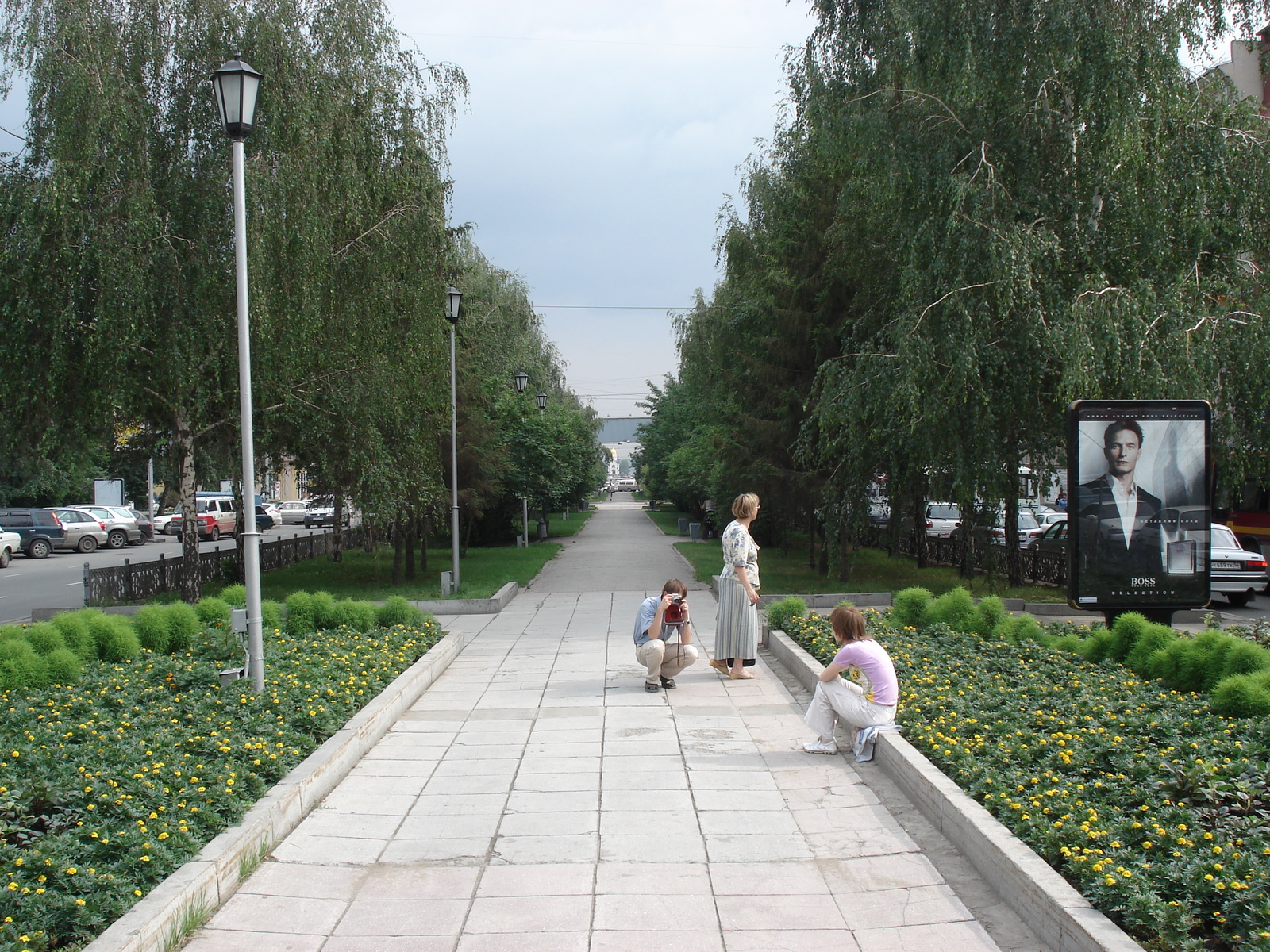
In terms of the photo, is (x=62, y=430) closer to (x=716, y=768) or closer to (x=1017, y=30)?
(x=716, y=768)

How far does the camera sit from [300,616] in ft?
37.3

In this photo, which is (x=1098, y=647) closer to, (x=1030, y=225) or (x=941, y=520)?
(x=1030, y=225)

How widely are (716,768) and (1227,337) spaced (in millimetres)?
11943

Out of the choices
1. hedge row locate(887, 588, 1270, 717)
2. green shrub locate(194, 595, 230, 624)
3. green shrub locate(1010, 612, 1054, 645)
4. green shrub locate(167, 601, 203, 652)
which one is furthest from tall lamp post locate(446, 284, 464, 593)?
green shrub locate(1010, 612, 1054, 645)

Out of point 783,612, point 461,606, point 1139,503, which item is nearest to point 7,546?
point 461,606

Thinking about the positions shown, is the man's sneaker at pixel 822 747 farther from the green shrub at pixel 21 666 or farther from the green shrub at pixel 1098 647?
the green shrub at pixel 21 666

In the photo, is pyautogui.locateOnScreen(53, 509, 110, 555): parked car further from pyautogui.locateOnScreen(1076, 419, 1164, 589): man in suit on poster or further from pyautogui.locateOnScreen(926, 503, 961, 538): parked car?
pyautogui.locateOnScreen(1076, 419, 1164, 589): man in suit on poster

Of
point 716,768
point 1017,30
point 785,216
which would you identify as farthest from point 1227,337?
point 716,768

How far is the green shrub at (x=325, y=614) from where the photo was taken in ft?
37.4

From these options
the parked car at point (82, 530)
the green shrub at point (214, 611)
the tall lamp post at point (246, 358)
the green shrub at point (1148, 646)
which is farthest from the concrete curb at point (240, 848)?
the parked car at point (82, 530)

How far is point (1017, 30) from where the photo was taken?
14703 mm

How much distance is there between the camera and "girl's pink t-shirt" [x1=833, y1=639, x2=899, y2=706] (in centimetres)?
667

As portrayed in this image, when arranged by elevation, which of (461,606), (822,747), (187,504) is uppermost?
(187,504)

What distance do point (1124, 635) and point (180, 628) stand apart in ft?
29.7
